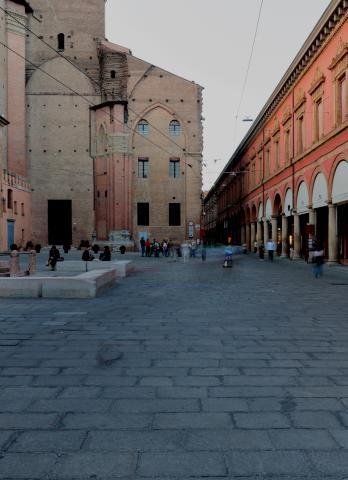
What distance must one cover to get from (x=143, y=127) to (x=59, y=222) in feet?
42.1

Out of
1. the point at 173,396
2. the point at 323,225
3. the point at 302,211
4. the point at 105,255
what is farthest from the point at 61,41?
the point at 173,396

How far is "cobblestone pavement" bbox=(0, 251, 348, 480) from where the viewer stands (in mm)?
2875

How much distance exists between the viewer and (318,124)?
24656 mm

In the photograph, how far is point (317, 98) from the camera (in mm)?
24297

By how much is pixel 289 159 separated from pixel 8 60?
1158 inches

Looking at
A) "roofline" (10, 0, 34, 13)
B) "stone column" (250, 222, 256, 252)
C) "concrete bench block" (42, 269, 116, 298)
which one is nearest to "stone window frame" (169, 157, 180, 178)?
"stone column" (250, 222, 256, 252)

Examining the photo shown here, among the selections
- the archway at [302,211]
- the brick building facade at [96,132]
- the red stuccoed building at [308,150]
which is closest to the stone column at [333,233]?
the red stuccoed building at [308,150]

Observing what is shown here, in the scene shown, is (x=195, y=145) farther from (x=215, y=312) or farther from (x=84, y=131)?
(x=215, y=312)

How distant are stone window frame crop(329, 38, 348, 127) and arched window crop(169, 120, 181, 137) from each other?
2506 centimetres

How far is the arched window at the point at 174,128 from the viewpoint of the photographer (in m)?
46.0

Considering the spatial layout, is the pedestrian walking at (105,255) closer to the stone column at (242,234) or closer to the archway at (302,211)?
the archway at (302,211)

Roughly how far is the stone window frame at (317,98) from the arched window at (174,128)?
21.9 meters

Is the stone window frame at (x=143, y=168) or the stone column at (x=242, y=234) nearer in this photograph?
the stone window frame at (x=143, y=168)

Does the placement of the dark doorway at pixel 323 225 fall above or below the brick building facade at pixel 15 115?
below
